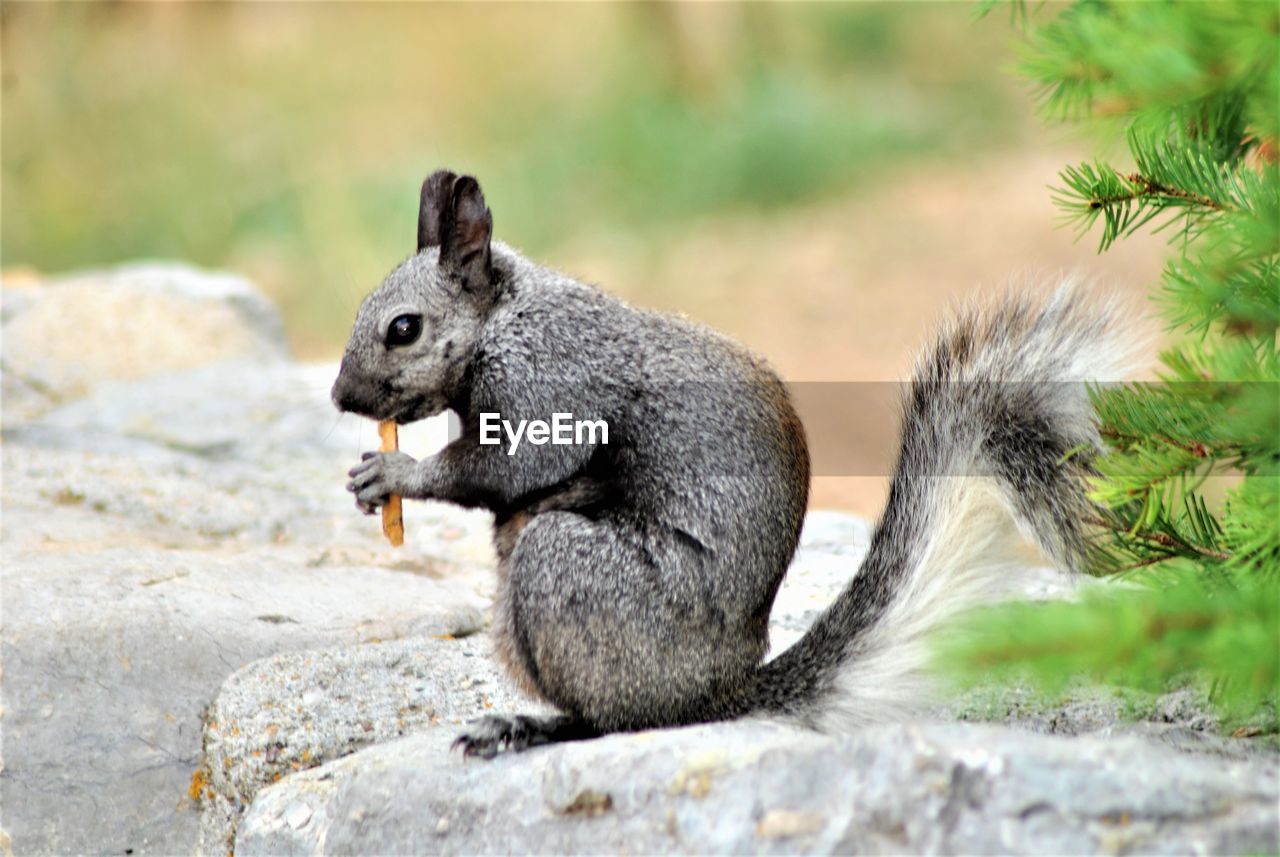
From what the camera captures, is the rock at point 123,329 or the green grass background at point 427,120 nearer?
the rock at point 123,329

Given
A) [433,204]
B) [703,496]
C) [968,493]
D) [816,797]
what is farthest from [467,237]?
[816,797]

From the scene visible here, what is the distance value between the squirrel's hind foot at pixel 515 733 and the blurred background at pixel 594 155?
5111mm

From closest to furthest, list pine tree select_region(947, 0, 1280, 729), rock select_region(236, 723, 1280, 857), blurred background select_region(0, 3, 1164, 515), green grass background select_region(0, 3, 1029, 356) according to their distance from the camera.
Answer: pine tree select_region(947, 0, 1280, 729) < rock select_region(236, 723, 1280, 857) < blurred background select_region(0, 3, 1164, 515) < green grass background select_region(0, 3, 1029, 356)

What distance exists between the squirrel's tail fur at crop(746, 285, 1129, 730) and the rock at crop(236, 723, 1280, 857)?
31 centimetres

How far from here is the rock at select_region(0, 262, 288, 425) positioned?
19.4 feet

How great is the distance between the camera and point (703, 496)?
2949 mm

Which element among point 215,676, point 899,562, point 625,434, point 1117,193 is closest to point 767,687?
point 899,562

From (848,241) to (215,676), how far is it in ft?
27.0

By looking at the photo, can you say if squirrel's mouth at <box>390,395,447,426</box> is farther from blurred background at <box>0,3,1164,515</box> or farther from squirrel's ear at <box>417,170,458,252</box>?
blurred background at <box>0,3,1164,515</box>

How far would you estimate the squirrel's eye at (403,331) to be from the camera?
324 cm

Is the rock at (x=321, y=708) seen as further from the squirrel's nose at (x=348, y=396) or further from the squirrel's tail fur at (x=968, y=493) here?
the squirrel's tail fur at (x=968, y=493)

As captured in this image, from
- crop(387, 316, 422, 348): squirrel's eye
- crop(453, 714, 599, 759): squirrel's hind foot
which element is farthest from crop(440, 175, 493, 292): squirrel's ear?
crop(453, 714, 599, 759): squirrel's hind foot

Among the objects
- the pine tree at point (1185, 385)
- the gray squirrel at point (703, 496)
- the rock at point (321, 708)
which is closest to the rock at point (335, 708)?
the rock at point (321, 708)

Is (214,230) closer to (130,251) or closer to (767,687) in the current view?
(130,251)
